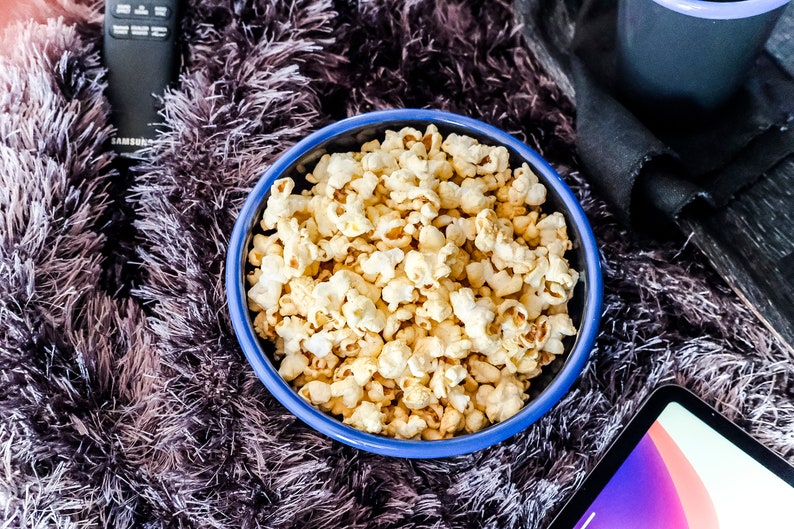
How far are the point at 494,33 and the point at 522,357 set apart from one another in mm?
370

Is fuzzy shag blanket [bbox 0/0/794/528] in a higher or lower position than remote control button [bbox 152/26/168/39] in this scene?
lower

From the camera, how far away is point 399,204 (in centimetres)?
69

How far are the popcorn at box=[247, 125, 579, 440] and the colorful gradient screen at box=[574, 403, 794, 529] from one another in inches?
5.2

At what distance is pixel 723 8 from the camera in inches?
23.6

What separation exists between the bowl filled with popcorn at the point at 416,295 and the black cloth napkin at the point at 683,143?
0.24 ft

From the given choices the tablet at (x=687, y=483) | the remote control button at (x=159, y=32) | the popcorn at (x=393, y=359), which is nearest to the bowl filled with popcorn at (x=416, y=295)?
the popcorn at (x=393, y=359)

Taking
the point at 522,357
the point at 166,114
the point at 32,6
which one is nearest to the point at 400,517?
the point at 522,357

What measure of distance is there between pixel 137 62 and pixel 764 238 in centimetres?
67

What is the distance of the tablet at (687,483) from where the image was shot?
698 millimetres

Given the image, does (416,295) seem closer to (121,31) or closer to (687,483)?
(687,483)

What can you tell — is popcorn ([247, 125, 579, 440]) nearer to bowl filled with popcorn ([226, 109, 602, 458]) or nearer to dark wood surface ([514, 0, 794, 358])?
bowl filled with popcorn ([226, 109, 602, 458])

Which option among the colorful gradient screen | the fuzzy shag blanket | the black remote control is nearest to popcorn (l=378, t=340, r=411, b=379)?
the fuzzy shag blanket

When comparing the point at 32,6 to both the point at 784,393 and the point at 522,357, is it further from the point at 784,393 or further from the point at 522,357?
the point at 784,393

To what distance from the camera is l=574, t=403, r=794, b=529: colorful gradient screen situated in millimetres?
698
